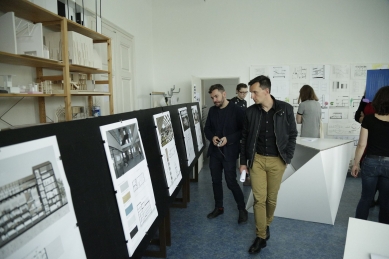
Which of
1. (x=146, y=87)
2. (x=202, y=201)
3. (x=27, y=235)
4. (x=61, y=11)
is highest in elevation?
(x=61, y=11)

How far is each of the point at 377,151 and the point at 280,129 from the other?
0.82 metres

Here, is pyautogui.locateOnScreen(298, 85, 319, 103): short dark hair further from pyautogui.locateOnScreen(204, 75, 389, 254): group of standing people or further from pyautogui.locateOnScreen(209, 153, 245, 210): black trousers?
pyautogui.locateOnScreen(209, 153, 245, 210): black trousers

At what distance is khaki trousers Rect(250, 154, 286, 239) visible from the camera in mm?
2233

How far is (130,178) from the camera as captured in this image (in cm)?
140

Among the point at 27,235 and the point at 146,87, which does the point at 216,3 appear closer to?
the point at 146,87

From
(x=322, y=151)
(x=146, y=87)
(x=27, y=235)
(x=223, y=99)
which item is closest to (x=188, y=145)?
(x=223, y=99)

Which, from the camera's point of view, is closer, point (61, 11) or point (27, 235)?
point (27, 235)

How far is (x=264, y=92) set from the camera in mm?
2189

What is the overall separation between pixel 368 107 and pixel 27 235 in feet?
12.0

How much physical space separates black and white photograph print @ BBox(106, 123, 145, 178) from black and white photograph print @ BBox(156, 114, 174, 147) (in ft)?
1.51

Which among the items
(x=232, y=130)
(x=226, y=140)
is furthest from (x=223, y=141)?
(x=232, y=130)

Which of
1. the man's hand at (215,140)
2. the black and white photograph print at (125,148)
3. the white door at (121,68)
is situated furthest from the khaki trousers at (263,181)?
the white door at (121,68)

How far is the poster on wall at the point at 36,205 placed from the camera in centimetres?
72

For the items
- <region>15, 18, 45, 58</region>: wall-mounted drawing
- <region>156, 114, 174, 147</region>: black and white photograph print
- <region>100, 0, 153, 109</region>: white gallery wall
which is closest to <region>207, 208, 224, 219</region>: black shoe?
<region>156, 114, 174, 147</region>: black and white photograph print
